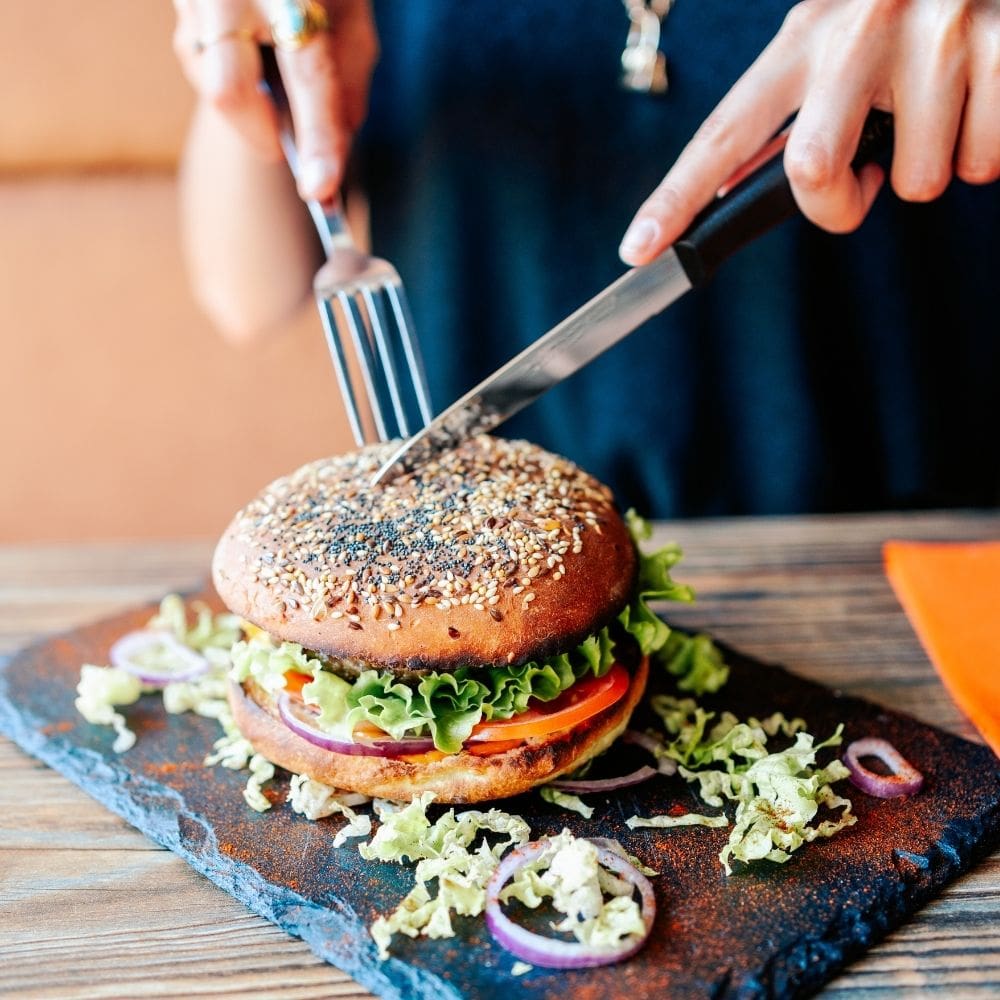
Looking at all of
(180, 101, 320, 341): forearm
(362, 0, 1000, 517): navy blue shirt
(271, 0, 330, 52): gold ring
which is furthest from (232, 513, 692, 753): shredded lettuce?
(180, 101, 320, 341): forearm

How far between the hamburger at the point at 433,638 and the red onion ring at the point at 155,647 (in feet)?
0.99

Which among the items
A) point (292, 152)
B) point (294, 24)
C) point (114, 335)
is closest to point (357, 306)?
point (292, 152)

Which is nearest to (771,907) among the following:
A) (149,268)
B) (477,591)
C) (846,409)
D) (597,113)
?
(477,591)

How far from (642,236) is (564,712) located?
0.80 metres

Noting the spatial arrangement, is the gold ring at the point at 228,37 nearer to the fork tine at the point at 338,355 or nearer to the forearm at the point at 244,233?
the fork tine at the point at 338,355

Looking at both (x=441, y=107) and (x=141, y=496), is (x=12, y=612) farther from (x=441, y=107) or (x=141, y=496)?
(x=141, y=496)

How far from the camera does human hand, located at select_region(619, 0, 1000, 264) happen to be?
1.81m

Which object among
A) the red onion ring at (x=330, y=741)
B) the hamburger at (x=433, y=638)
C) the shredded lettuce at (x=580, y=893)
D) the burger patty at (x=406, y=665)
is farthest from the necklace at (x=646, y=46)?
the shredded lettuce at (x=580, y=893)

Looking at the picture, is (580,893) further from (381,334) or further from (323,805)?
(381,334)

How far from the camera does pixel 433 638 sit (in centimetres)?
168

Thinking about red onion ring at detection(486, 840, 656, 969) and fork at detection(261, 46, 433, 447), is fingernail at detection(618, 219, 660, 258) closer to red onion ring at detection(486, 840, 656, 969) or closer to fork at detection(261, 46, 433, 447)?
fork at detection(261, 46, 433, 447)

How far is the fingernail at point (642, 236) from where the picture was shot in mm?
1856

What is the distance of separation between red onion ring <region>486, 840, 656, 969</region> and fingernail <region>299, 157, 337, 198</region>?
135 centimetres

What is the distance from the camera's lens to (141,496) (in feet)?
16.1
